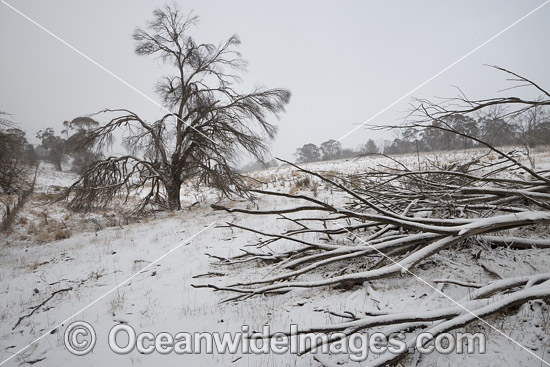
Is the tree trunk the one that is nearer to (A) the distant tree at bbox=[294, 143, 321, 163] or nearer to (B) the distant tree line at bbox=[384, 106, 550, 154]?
(B) the distant tree line at bbox=[384, 106, 550, 154]

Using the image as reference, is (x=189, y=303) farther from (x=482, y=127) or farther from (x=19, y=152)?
(x=19, y=152)

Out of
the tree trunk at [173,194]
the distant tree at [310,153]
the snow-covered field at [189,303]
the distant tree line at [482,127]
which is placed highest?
the distant tree at [310,153]

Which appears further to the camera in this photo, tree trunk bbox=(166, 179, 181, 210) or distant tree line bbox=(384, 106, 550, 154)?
tree trunk bbox=(166, 179, 181, 210)

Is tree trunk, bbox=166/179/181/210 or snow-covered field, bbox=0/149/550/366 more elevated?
tree trunk, bbox=166/179/181/210

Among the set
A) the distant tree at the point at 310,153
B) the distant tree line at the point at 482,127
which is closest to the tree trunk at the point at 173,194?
the distant tree line at the point at 482,127

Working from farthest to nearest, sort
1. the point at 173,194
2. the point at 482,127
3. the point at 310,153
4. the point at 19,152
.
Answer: the point at 310,153
the point at 173,194
the point at 19,152
the point at 482,127

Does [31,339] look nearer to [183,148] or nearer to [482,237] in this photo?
[482,237]

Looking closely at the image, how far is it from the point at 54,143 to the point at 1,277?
1739 inches

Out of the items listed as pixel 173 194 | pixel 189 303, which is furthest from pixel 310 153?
pixel 189 303

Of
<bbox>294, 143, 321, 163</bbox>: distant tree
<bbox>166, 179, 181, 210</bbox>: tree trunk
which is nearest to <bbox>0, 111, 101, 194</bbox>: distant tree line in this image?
<bbox>166, 179, 181, 210</bbox>: tree trunk

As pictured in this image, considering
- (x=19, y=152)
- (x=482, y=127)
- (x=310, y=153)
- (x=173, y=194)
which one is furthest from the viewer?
(x=310, y=153)

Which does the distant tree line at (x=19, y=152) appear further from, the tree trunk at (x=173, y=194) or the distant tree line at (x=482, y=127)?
the distant tree line at (x=482, y=127)

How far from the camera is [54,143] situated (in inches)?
1499

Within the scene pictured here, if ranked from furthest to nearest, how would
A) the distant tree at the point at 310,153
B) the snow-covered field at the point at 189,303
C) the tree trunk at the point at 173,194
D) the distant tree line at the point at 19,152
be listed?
the distant tree at the point at 310,153 < the tree trunk at the point at 173,194 < the distant tree line at the point at 19,152 < the snow-covered field at the point at 189,303
